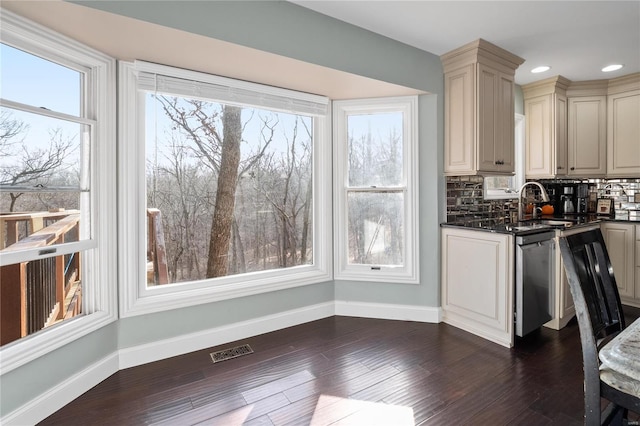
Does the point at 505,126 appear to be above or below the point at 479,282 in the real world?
above

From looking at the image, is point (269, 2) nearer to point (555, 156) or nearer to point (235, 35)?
point (235, 35)

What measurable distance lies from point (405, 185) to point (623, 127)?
275 centimetres

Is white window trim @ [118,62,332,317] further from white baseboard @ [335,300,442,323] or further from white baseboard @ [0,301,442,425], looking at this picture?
white baseboard @ [335,300,442,323]

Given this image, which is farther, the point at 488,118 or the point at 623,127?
the point at 623,127

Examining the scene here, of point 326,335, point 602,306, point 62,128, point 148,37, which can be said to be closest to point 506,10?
point 602,306

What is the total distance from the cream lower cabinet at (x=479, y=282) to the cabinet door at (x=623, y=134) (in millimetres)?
2320

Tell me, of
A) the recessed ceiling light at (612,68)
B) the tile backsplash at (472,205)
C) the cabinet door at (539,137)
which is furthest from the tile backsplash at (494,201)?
the recessed ceiling light at (612,68)

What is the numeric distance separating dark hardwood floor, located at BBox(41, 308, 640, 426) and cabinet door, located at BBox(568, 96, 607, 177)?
7.04 feet

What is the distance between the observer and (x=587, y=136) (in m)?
3.78

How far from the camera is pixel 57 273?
194 cm

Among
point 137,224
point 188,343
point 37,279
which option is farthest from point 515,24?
point 37,279

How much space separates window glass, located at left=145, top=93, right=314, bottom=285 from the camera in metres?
2.44

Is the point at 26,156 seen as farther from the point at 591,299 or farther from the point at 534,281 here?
the point at 534,281

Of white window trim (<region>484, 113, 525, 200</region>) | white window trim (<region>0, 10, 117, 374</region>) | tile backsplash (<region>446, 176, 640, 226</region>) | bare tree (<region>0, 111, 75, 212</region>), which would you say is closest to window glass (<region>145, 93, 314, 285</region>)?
white window trim (<region>0, 10, 117, 374</region>)
